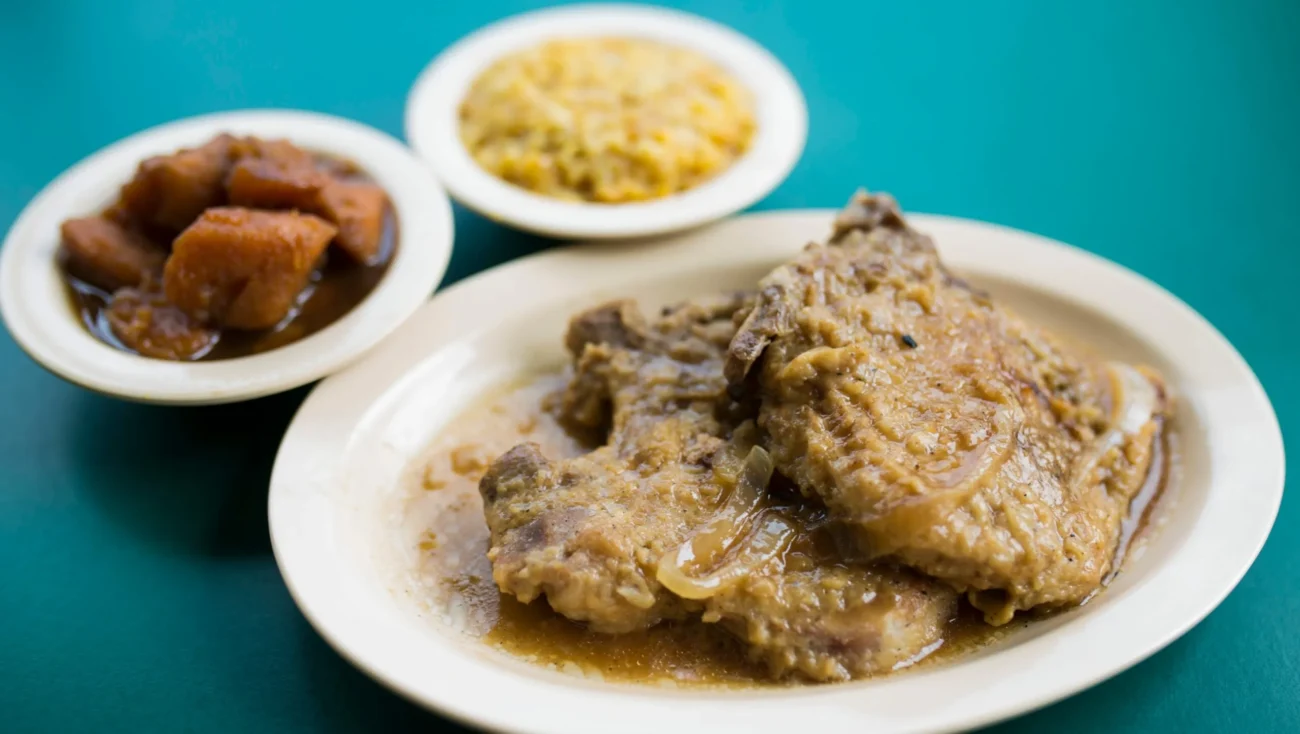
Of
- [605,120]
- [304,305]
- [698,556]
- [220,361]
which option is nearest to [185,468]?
[220,361]

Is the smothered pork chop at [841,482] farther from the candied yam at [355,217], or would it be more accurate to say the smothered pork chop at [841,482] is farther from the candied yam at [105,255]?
the candied yam at [105,255]

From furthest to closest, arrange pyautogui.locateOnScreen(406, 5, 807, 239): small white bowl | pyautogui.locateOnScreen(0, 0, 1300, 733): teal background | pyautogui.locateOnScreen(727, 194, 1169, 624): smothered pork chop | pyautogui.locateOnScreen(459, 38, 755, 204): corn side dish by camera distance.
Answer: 1. pyautogui.locateOnScreen(459, 38, 755, 204): corn side dish
2. pyautogui.locateOnScreen(406, 5, 807, 239): small white bowl
3. pyautogui.locateOnScreen(0, 0, 1300, 733): teal background
4. pyautogui.locateOnScreen(727, 194, 1169, 624): smothered pork chop

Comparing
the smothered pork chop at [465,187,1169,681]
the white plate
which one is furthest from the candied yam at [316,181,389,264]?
the smothered pork chop at [465,187,1169,681]

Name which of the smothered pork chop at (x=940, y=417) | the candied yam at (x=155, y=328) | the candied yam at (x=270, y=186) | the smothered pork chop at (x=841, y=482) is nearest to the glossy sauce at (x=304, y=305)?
the candied yam at (x=155, y=328)

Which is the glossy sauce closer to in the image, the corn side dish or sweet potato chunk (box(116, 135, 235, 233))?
sweet potato chunk (box(116, 135, 235, 233))

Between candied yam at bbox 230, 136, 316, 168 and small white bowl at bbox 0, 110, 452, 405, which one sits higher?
candied yam at bbox 230, 136, 316, 168
